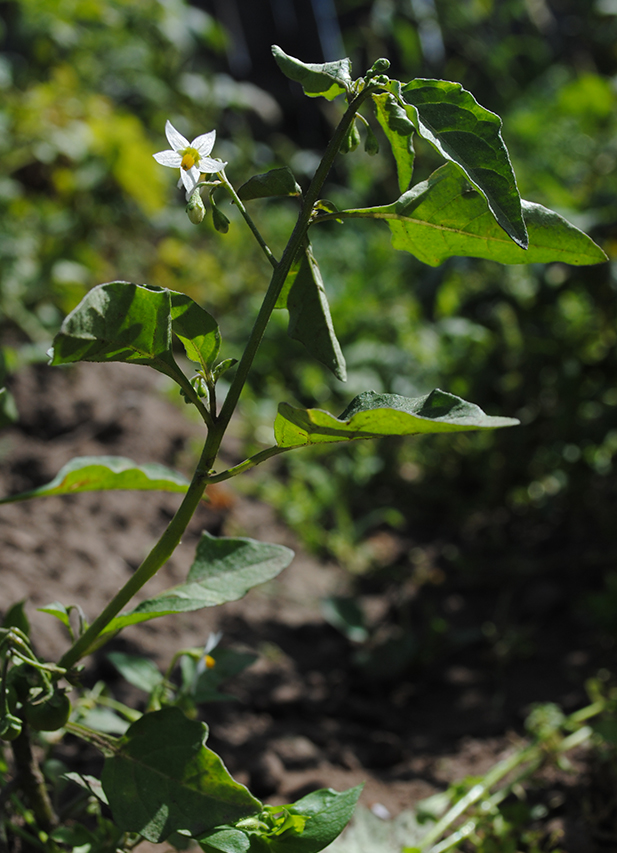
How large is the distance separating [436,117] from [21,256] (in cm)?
227

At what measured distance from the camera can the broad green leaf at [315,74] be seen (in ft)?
2.47

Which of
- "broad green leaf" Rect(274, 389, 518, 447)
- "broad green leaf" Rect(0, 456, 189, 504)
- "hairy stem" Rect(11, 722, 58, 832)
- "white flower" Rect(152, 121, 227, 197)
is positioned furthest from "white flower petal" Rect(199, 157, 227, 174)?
"hairy stem" Rect(11, 722, 58, 832)

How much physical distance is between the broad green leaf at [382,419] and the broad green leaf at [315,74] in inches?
12.8

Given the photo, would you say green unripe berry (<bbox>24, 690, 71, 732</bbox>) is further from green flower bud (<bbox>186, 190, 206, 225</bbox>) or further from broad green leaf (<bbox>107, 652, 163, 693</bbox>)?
green flower bud (<bbox>186, 190, 206, 225</bbox>)

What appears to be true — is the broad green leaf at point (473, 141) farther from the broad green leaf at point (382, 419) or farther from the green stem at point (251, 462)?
the green stem at point (251, 462)

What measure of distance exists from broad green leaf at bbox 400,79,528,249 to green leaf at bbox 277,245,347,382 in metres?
0.19

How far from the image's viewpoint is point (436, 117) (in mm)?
738

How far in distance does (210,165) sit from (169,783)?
68cm

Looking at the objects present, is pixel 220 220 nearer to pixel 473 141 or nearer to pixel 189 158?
pixel 189 158

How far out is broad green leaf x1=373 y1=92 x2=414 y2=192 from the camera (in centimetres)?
77

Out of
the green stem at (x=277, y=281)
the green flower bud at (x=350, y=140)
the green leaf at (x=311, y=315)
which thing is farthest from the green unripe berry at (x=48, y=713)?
the green flower bud at (x=350, y=140)

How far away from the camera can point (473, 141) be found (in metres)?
0.72

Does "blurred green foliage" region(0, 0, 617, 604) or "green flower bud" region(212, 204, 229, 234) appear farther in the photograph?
"blurred green foliage" region(0, 0, 617, 604)

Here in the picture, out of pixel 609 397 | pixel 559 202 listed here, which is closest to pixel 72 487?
pixel 609 397
